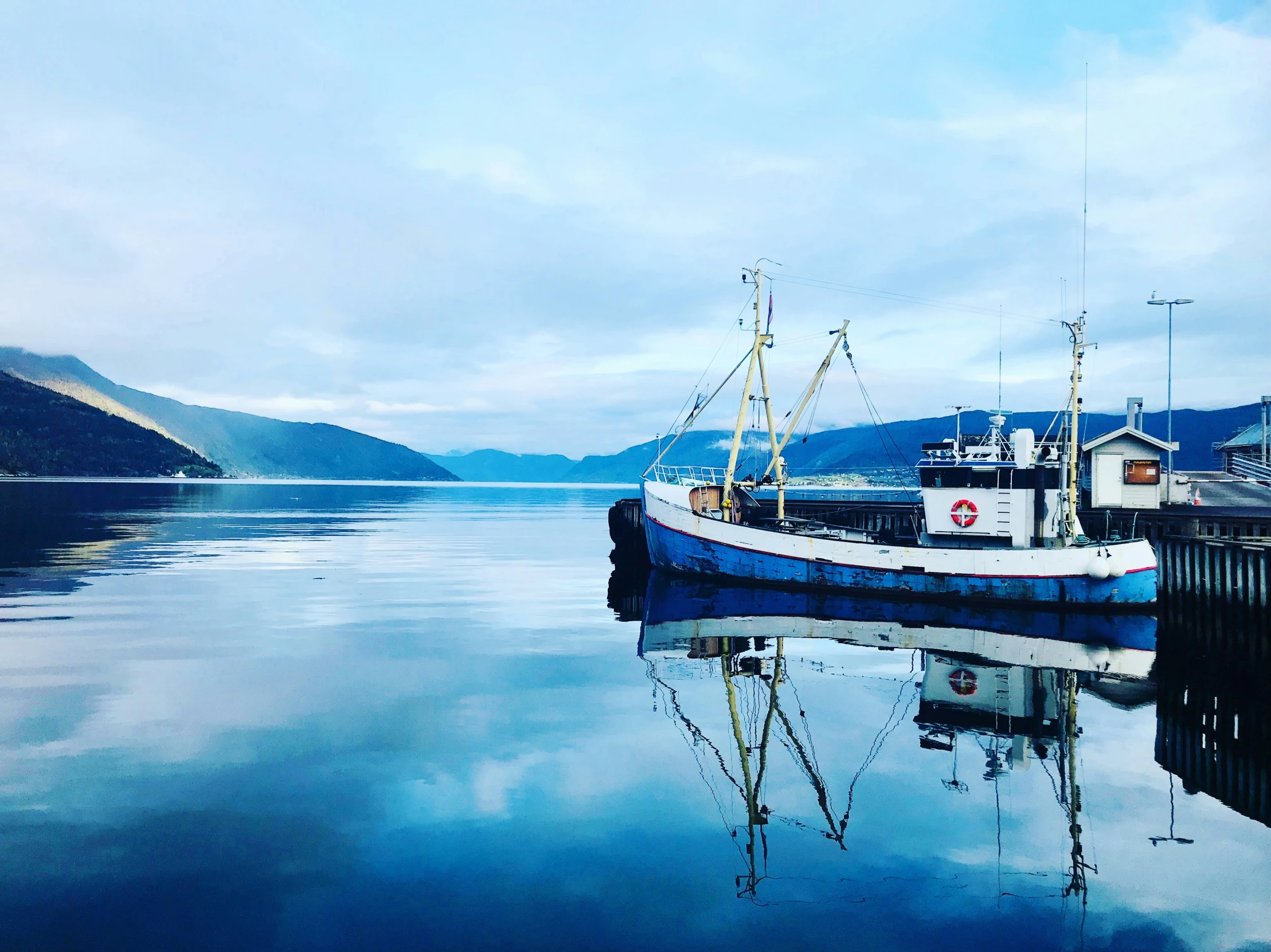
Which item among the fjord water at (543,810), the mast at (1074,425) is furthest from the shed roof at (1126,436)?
the fjord water at (543,810)

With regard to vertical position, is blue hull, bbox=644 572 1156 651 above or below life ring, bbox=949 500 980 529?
below

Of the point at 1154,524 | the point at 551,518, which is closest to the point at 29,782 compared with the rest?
the point at 1154,524

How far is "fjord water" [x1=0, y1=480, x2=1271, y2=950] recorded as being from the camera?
7879 mm

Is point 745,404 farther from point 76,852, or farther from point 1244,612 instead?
point 76,852

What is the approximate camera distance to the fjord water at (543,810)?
25.8ft

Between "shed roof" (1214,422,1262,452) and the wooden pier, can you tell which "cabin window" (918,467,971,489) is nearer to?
the wooden pier

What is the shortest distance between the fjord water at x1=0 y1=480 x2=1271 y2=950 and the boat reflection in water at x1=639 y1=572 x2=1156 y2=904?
149mm

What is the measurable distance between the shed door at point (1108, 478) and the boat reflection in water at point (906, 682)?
63.1 feet

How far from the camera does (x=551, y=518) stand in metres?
94.4

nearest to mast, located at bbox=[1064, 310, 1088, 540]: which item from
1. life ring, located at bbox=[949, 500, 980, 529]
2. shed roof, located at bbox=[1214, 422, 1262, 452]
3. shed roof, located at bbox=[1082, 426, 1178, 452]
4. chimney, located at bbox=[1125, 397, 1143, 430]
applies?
life ring, located at bbox=[949, 500, 980, 529]

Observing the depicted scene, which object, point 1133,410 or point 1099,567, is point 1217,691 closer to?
point 1099,567

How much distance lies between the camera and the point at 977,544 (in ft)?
98.3

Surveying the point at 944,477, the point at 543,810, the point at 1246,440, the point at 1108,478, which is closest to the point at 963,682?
the point at 543,810

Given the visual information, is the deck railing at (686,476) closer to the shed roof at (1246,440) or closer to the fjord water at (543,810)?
the fjord water at (543,810)
